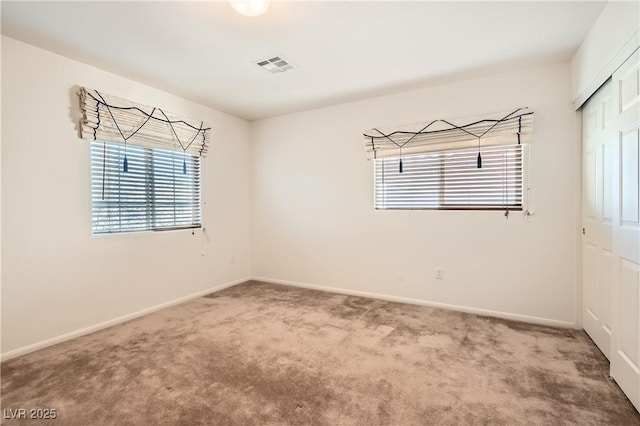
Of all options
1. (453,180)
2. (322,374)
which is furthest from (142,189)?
(453,180)

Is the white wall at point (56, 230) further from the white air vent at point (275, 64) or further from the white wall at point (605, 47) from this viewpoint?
the white wall at point (605, 47)

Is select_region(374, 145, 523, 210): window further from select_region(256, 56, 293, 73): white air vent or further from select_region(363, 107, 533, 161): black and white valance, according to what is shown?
select_region(256, 56, 293, 73): white air vent

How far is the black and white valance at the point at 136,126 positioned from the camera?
2.84m

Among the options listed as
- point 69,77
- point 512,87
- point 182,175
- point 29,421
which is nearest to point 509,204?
point 512,87

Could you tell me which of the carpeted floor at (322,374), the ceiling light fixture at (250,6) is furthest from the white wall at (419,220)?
the ceiling light fixture at (250,6)

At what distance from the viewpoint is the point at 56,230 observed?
8.76 feet

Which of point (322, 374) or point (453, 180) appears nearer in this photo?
point (322, 374)

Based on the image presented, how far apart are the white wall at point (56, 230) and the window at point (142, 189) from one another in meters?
0.10

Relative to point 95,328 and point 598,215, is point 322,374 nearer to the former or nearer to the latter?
point 95,328

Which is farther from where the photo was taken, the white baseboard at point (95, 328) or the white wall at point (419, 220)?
the white wall at point (419, 220)

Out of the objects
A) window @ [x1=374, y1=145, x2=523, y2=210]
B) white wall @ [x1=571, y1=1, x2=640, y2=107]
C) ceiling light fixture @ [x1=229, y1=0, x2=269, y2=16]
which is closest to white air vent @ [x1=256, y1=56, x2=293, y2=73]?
ceiling light fixture @ [x1=229, y1=0, x2=269, y2=16]

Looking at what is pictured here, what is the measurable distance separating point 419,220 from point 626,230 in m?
1.84

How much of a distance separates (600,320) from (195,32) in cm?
386

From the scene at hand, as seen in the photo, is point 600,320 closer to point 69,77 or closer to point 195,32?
point 195,32
